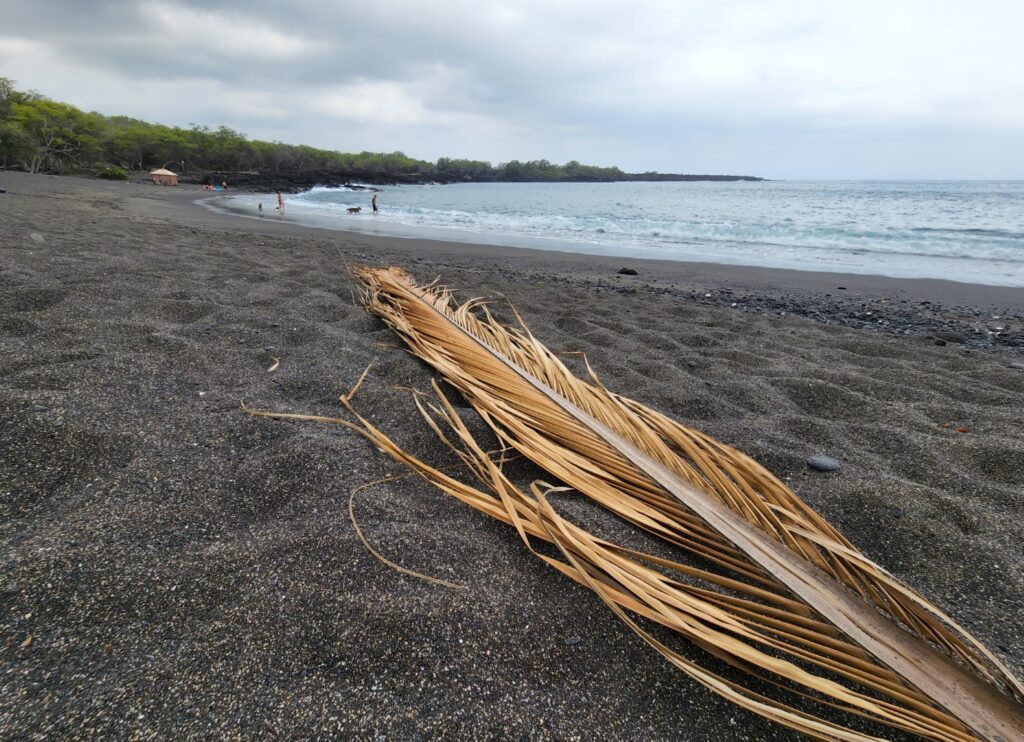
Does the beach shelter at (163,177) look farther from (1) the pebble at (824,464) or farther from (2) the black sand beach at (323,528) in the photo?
(1) the pebble at (824,464)

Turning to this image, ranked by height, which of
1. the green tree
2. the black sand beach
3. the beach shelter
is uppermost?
the green tree

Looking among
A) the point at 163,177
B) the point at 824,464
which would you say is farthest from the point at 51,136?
the point at 824,464

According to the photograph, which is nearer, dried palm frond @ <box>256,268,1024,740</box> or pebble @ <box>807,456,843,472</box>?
dried palm frond @ <box>256,268,1024,740</box>

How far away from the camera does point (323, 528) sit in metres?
1.11

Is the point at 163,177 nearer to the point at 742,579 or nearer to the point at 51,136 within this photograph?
the point at 51,136

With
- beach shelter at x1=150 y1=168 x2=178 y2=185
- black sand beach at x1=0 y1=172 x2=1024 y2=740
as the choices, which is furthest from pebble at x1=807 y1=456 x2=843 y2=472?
beach shelter at x1=150 y1=168 x2=178 y2=185

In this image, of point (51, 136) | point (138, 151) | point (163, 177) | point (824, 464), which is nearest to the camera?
point (824, 464)

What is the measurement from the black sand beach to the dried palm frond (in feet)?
0.27

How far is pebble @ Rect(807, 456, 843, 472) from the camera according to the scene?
5.35 ft

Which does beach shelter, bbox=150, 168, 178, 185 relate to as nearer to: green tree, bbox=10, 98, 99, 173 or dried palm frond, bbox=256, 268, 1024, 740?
green tree, bbox=10, 98, 99, 173

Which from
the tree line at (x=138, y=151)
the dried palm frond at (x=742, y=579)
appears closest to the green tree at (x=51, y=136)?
the tree line at (x=138, y=151)

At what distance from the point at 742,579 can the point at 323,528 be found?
3.16ft

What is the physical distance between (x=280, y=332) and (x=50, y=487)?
→ 4.37 ft

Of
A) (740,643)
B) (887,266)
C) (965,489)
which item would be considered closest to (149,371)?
(740,643)
